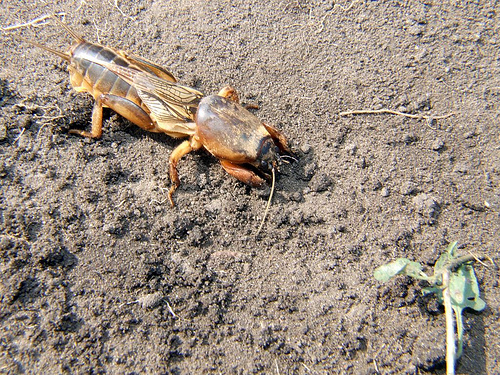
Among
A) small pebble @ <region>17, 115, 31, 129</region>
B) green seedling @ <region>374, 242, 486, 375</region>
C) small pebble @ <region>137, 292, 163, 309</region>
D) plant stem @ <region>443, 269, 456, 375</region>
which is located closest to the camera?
plant stem @ <region>443, 269, 456, 375</region>

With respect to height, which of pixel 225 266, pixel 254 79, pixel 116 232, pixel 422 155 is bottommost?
pixel 225 266

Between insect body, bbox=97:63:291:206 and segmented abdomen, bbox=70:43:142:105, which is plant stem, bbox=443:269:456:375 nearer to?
insect body, bbox=97:63:291:206

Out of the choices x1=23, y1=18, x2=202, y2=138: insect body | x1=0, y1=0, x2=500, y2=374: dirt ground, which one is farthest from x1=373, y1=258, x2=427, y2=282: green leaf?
x1=23, y1=18, x2=202, y2=138: insect body

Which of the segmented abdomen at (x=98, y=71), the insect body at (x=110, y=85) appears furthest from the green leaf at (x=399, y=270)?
the segmented abdomen at (x=98, y=71)

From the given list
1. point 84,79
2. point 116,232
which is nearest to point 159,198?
point 116,232

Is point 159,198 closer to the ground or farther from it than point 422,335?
farther from it

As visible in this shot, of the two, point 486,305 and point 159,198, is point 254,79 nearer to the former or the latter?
point 159,198

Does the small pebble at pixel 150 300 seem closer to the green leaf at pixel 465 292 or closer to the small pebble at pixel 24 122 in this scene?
the small pebble at pixel 24 122
